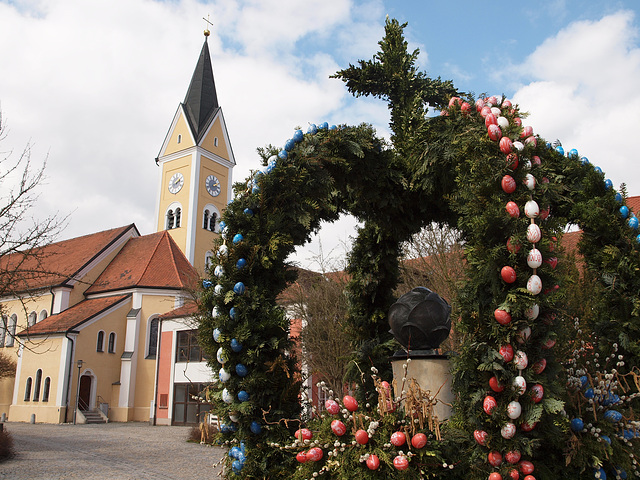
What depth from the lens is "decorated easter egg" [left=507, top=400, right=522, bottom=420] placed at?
3404 mm

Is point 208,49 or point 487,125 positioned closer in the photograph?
point 487,125

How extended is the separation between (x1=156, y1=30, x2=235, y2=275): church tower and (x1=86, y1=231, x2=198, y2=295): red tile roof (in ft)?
9.72

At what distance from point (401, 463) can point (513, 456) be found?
2.47 ft

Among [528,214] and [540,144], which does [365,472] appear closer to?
[528,214]

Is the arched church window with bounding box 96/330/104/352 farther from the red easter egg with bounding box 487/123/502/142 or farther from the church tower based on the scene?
the red easter egg with bounding box 487/123/502/142

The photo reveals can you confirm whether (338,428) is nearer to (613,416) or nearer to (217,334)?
(217,334)

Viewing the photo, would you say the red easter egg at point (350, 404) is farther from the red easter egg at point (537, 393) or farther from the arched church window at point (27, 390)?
the arched church window at point (27, 390)

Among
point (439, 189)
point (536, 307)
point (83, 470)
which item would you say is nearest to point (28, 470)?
point (83, 470)

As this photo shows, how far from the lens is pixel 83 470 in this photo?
11.2 meters

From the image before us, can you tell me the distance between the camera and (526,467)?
3.41m

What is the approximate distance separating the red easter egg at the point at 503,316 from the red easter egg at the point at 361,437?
1268 millimetres

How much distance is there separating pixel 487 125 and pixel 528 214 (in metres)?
0.92

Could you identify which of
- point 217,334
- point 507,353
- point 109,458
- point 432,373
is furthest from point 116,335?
point 507,353

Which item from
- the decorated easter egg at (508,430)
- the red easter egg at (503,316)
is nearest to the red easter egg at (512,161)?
the red easter egg at (503,316)
